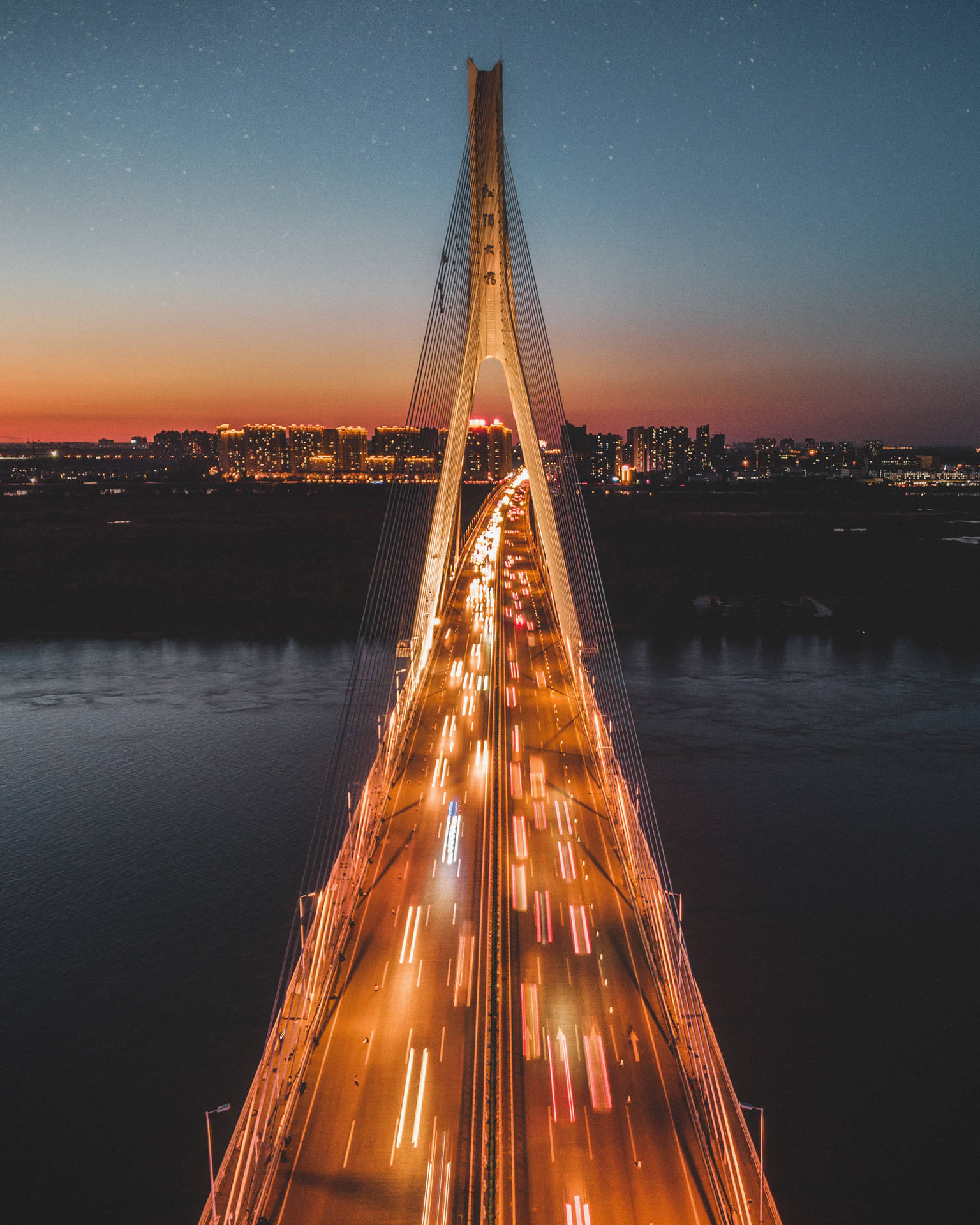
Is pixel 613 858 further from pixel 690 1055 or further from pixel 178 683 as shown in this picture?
pixel 178 683

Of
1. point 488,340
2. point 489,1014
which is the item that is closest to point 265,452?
point 488,340

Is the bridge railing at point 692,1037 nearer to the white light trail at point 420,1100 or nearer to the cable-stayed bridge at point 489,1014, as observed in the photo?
the cable-stayed bridge at point 489,1014

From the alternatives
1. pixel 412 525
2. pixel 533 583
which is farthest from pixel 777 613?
pixel 412 525

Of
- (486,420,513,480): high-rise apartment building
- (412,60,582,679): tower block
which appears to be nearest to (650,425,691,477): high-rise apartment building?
(486,420,513,480): high-rise apartment building

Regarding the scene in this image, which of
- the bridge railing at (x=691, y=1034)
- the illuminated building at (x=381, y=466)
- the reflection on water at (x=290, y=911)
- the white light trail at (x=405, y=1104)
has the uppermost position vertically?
the illuminated building at (x=381, y=466)

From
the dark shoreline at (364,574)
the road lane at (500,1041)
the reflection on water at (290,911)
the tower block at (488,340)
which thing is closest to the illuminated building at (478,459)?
the dark shoreline at (364,574)

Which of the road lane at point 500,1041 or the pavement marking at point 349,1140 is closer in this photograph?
the road lane at point 500,1041
